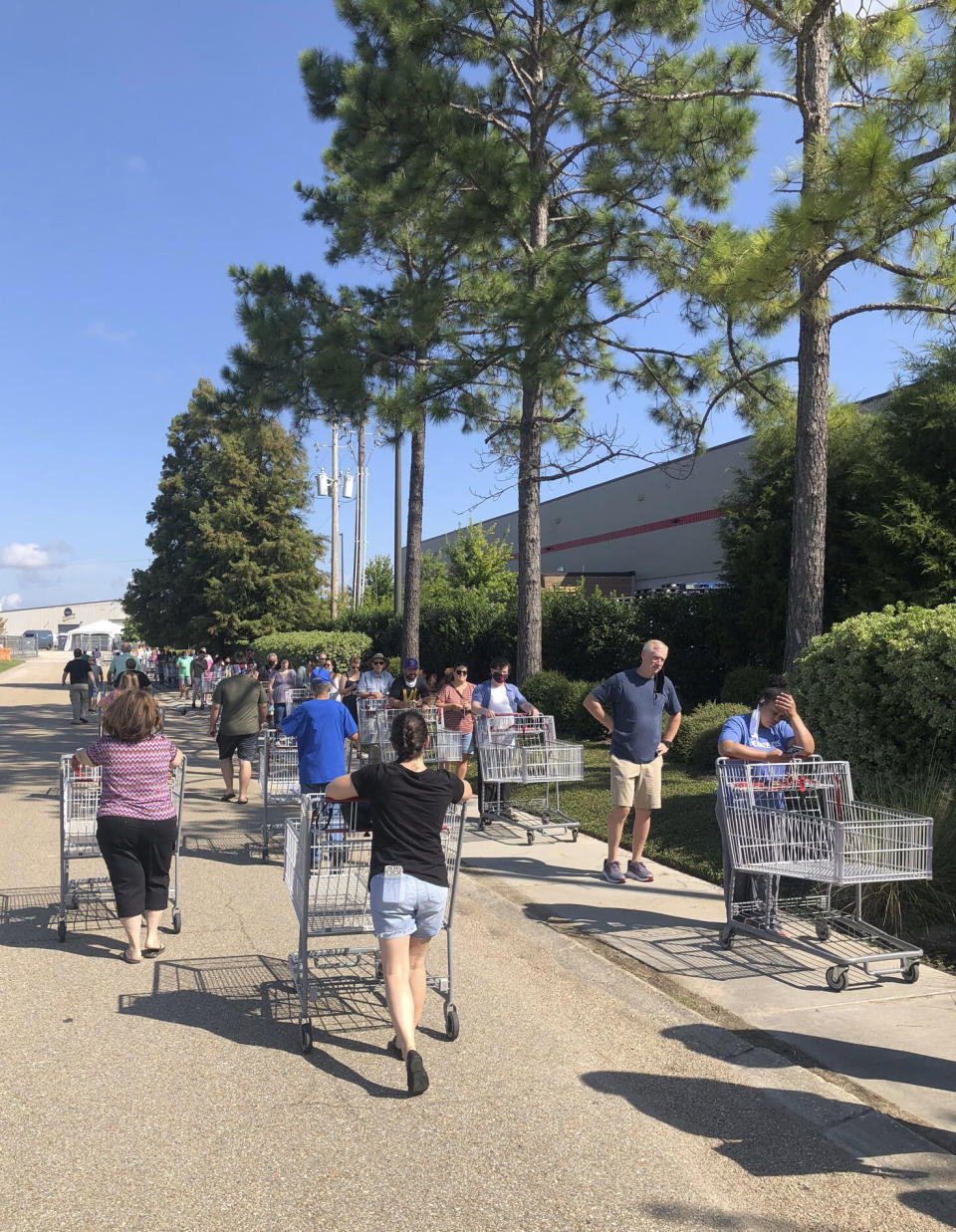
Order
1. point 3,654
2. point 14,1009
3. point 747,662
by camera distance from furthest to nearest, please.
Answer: point 3,654 → point 747,662 → point 14,1009

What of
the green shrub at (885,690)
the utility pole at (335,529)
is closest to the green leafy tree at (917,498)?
the green shrub at (885,690)

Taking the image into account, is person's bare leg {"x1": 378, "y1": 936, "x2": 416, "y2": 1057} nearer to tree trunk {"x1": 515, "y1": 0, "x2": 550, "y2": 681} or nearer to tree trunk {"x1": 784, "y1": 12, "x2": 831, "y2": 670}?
tree trunk {"x1": 784, "y1": 12, "x2": 831, "y2": 670}

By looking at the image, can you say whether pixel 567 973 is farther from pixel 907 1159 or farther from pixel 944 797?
pixel 944 797

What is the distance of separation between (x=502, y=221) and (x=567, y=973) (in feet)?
36.3

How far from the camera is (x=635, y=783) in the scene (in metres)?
8.45

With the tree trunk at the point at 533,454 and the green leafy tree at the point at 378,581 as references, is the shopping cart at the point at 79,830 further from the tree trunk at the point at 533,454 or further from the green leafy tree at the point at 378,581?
the green leafy tree at the point at 378,581

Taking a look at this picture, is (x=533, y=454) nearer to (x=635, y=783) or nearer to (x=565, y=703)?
(x=565, y=703)

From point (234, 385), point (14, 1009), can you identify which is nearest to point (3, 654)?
point (234, 385)

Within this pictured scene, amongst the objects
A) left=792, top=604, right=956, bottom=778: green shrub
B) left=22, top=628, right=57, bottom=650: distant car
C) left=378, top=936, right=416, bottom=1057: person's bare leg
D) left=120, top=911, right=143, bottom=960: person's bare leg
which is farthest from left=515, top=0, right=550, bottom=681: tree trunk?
left=22, top=628, right=57, bottom=650: distant car

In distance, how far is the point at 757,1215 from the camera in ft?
11.6

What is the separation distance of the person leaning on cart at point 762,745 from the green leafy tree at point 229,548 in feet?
120

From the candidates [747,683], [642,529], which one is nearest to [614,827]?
[747,683]

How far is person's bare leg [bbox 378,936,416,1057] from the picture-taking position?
4.60m

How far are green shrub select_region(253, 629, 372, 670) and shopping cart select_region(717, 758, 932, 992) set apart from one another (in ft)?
84.1
